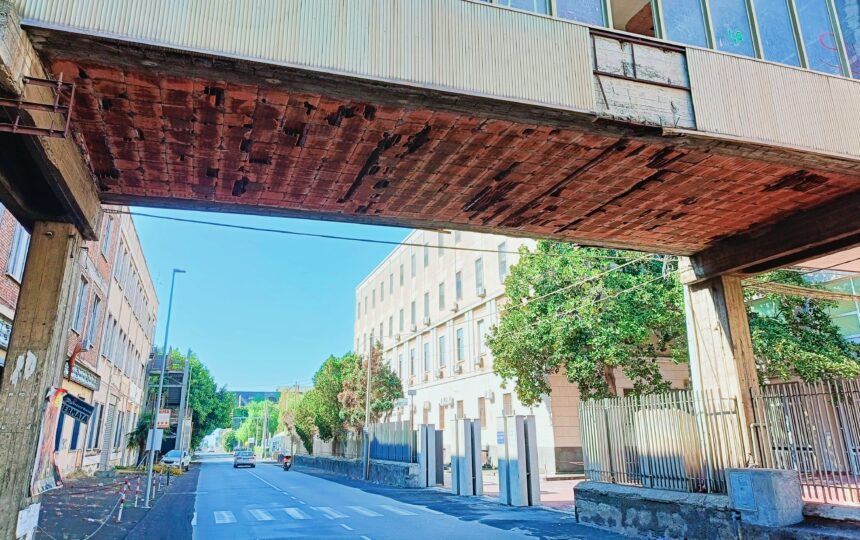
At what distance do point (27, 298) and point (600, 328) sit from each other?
16511 millimetres

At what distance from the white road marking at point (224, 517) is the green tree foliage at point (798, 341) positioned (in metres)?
14.7

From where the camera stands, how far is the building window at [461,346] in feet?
113

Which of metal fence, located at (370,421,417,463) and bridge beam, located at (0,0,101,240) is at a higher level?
bridge beam, located at (0,0,101,240)

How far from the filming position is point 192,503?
18734 millimetres

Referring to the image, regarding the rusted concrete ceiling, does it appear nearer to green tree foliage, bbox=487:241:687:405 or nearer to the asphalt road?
the asphalt road

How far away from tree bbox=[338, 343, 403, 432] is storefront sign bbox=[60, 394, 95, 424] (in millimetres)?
26750

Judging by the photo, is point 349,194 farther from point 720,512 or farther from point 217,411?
point 217,411

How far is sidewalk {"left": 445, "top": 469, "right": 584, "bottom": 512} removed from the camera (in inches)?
647

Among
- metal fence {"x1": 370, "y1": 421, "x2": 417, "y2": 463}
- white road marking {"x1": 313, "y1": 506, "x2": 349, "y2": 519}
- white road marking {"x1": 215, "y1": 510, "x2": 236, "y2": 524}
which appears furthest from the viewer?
metal fence {"x1": 370, "y1": 421, "x2": 417, "y2": 463}

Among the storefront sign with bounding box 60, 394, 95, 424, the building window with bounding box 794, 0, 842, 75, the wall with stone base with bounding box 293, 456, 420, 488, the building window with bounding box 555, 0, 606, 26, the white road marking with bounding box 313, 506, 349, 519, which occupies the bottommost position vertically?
the white road marking with bounding box 313, 506, 349, 519

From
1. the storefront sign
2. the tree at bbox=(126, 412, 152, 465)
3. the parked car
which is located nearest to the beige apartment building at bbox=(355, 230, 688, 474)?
the storefront sign

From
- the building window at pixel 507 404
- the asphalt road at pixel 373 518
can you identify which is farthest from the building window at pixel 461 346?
the asphalt road at pixel 373 518

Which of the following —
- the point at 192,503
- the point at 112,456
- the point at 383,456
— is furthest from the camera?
the point at 112,456

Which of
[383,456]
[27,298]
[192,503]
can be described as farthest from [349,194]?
[383,456]
